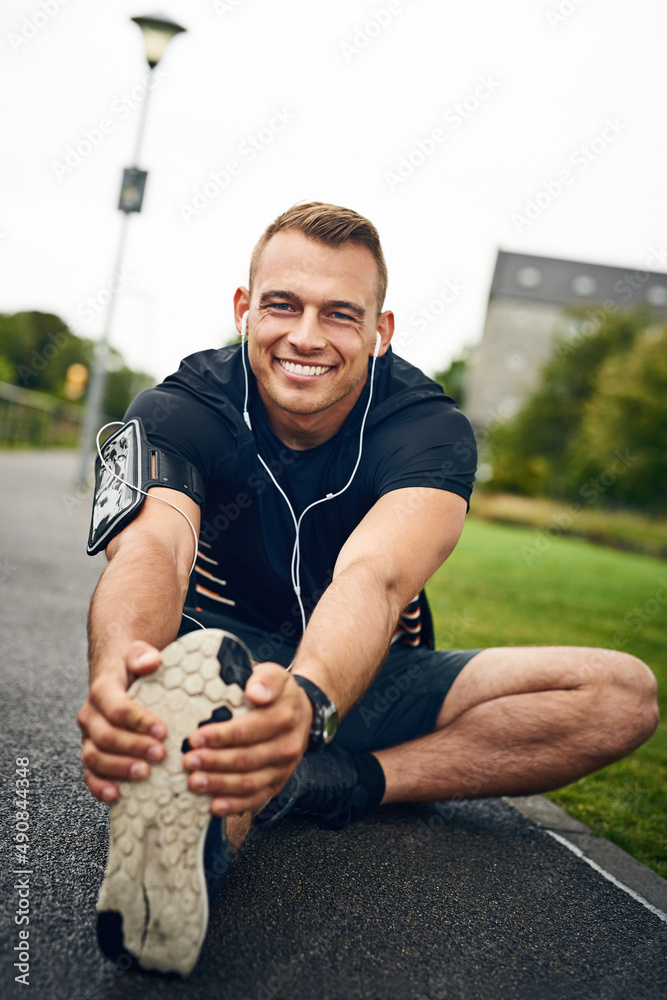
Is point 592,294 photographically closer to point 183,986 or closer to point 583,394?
point 583,394

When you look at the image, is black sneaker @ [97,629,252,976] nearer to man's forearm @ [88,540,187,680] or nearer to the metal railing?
man's forearm @ [88,540,187,680]

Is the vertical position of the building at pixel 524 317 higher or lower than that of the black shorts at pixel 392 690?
higher

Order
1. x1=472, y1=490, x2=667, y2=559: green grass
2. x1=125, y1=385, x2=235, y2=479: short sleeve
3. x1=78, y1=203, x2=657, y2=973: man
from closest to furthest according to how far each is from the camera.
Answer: x1=78, y1=203, x2=657, y2=973: man → x1=125, y1=385, x2=235, y2=479: short sleeve → x1=472, y1=490, x2=667, y2=559: green grass

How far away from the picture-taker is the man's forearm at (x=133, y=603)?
1.66 meters

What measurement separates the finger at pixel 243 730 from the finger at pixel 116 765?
0.10 meters

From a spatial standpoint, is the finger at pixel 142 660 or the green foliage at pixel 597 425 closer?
the finger at pixel 142 660

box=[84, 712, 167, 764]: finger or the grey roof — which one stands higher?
the grey roof

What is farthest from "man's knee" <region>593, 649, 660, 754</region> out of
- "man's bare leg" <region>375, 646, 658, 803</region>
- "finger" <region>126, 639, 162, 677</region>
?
"finger" <region>126, 639, 162, 677</region>

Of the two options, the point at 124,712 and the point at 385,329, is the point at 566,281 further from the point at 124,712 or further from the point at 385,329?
the point at 124,712

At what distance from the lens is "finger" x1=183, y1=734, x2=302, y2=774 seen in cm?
141

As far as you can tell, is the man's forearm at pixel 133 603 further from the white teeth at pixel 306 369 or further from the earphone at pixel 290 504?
the white teeth at pixel 306 369

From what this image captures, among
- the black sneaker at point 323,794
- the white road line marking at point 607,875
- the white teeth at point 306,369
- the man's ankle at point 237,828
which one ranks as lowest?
the white road line marking at point 607,875

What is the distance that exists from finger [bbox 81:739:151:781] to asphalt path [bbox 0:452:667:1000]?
0.39 metres

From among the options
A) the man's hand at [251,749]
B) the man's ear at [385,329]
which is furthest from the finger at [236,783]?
the man's ear at [385,329]
